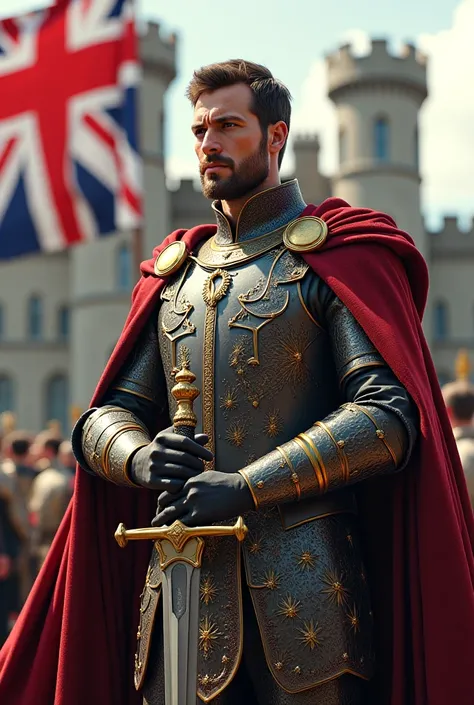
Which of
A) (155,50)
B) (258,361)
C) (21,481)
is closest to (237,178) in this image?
(258,361)

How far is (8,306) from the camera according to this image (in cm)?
4131

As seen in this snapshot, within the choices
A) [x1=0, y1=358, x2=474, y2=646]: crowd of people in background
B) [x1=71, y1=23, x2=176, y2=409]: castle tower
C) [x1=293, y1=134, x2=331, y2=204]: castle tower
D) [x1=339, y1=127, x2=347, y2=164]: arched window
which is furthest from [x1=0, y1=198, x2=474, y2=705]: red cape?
[x1=293, y1=134, x2=331, y2=204]: castle tower

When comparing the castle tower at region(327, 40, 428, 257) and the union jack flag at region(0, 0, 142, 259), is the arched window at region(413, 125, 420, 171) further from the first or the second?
the union jack flag at region(0, 0, 142, 259)

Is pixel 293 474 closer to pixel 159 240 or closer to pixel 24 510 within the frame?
pixel 24 510

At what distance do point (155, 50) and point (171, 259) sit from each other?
116ft

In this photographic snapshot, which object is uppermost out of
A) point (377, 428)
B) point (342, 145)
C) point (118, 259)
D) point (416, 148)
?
point (342, 145)

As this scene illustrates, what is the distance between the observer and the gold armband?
268cm

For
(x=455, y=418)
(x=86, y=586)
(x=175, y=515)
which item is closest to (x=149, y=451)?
(x=175, y=515)

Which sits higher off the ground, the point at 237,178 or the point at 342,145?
the point at 342,145

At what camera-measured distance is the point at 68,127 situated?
9.24 meters

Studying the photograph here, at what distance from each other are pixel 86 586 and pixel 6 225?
659 centimetres

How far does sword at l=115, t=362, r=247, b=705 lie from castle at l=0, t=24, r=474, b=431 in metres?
→ 32.9

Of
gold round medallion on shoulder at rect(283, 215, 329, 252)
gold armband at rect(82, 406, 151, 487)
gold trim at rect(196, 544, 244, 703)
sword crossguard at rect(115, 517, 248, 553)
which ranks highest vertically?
gold round medallion on shoulder at rect(283, 215, 329, 252)

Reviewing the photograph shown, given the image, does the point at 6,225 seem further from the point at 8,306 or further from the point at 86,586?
the point at 8,306
